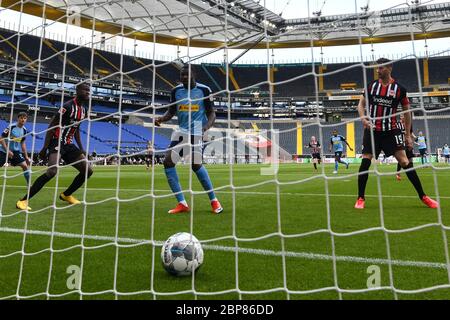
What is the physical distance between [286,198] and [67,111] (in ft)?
11.4

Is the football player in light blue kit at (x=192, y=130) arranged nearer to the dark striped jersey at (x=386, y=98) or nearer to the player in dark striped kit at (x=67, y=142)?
the player in dark striped kit at (x=67, y=142)

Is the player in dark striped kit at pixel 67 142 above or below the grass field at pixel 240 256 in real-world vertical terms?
above

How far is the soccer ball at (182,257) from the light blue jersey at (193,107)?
7.04ft

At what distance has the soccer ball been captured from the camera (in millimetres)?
2217

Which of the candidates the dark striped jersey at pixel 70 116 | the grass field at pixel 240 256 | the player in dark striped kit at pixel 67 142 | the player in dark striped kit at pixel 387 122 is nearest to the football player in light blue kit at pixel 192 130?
the grass field at pixel 240 256

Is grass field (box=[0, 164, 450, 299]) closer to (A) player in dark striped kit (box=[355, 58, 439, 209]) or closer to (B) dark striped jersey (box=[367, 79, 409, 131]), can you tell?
(A) player in dark striped kit (box=[355, 58, 439, 209])

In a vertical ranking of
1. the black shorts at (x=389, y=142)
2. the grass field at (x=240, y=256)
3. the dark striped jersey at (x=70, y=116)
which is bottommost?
the grass field at (x=240, y=256)

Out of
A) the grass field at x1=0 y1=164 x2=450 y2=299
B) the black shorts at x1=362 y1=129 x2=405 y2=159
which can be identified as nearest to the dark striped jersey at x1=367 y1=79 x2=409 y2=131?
the black shorts at x1=362 y1=129 x2=405 y2=159

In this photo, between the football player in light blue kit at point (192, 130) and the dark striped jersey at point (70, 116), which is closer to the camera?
the football player in light blue kit at point (192, 130)

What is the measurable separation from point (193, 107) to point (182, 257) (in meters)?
2.58

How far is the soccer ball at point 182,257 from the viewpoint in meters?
2.22

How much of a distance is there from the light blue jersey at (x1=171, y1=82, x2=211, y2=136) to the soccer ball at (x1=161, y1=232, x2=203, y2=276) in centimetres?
214
